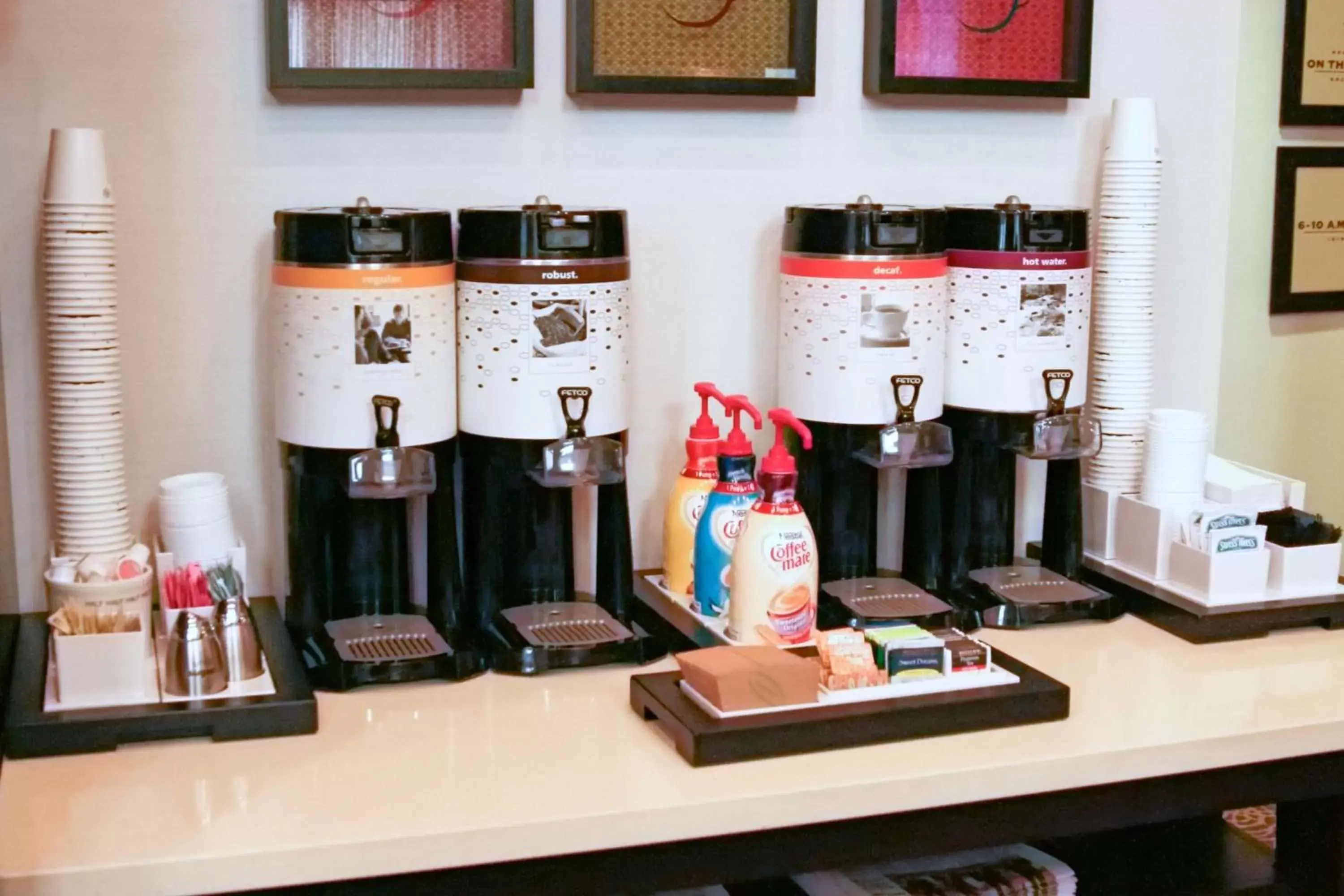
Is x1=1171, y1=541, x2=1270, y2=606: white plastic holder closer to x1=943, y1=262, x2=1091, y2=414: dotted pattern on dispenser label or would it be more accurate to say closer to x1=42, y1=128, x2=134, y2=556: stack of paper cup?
x1=943, y1=262, x2=1091, y2=414: dotted pattern on dispenser label

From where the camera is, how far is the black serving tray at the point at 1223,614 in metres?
1.66

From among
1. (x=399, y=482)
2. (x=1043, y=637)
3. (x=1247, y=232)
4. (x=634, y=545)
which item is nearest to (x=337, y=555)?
(x=399, y=482)

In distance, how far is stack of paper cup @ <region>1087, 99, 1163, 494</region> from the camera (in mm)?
1859

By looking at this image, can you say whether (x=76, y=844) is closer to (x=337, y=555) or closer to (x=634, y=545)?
(x=337, y=555)

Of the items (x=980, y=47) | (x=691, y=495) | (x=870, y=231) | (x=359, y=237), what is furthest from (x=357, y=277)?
(x=980, y=47)

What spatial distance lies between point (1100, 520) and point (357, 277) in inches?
37.4

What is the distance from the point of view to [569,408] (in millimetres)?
1562

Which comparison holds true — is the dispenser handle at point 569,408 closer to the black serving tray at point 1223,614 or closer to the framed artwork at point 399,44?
the framed artwork at point 399,44

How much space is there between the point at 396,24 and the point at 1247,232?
1.82 meters

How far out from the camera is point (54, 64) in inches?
61.5

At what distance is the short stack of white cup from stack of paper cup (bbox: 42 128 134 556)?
0.19 ft

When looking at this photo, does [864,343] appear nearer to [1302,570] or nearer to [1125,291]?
[1125,291]

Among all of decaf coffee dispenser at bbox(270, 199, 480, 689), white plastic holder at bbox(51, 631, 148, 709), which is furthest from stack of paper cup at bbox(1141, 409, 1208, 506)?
white plastic holder at bbox(51, 631, 148, 709)

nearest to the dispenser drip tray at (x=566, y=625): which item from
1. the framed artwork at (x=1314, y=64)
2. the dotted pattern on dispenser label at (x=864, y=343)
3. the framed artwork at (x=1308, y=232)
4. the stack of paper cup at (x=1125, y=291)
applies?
the dotted pattern on dispenser label at (x=864, y=343)
